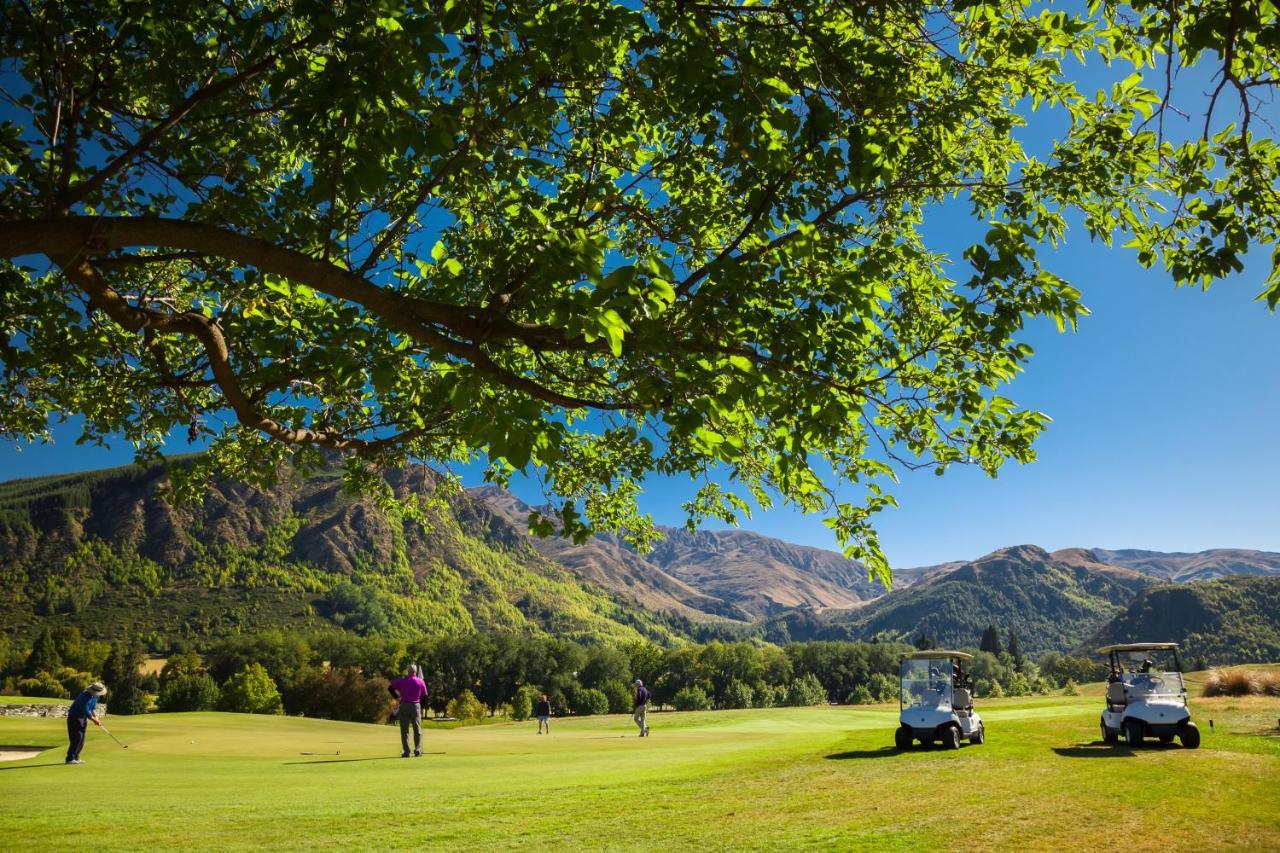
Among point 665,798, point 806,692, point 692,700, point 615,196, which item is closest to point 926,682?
point 665,798

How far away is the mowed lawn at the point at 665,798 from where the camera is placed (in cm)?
989

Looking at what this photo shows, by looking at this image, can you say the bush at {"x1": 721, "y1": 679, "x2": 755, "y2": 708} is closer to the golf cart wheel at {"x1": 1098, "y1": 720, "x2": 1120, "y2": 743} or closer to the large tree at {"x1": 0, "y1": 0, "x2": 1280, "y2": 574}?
the golf cart wheel at {"x1": 1098, "y1": 720, "x2": 1120, "y2": 743}

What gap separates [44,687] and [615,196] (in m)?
166

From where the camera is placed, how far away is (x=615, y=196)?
8164 mm

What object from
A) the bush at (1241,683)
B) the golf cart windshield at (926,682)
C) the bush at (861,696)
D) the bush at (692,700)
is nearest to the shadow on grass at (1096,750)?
the golf cart windshield at (926,682)

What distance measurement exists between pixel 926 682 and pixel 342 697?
96.1 metres

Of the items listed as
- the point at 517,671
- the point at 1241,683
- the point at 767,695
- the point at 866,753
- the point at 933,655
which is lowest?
the point at 767,695

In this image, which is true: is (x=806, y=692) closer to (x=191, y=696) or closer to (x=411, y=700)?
(x=191, y=696)

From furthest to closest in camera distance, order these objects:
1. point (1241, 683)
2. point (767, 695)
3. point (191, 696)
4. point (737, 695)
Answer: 1. point (767, 695)
2. point (737, 695)
3. point (191, 696)
4. point (1241, 683)

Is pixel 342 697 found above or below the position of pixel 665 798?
below

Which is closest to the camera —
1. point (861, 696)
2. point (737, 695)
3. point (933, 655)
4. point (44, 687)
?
point (933, 655)

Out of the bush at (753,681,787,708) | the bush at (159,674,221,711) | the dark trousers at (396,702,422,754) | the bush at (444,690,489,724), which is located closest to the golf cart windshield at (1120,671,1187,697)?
the dark trousers at (396,702,422,754)

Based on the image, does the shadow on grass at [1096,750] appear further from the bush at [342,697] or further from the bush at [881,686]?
the bush at [881,686]

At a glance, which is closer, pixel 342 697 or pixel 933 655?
pixel 933 655
